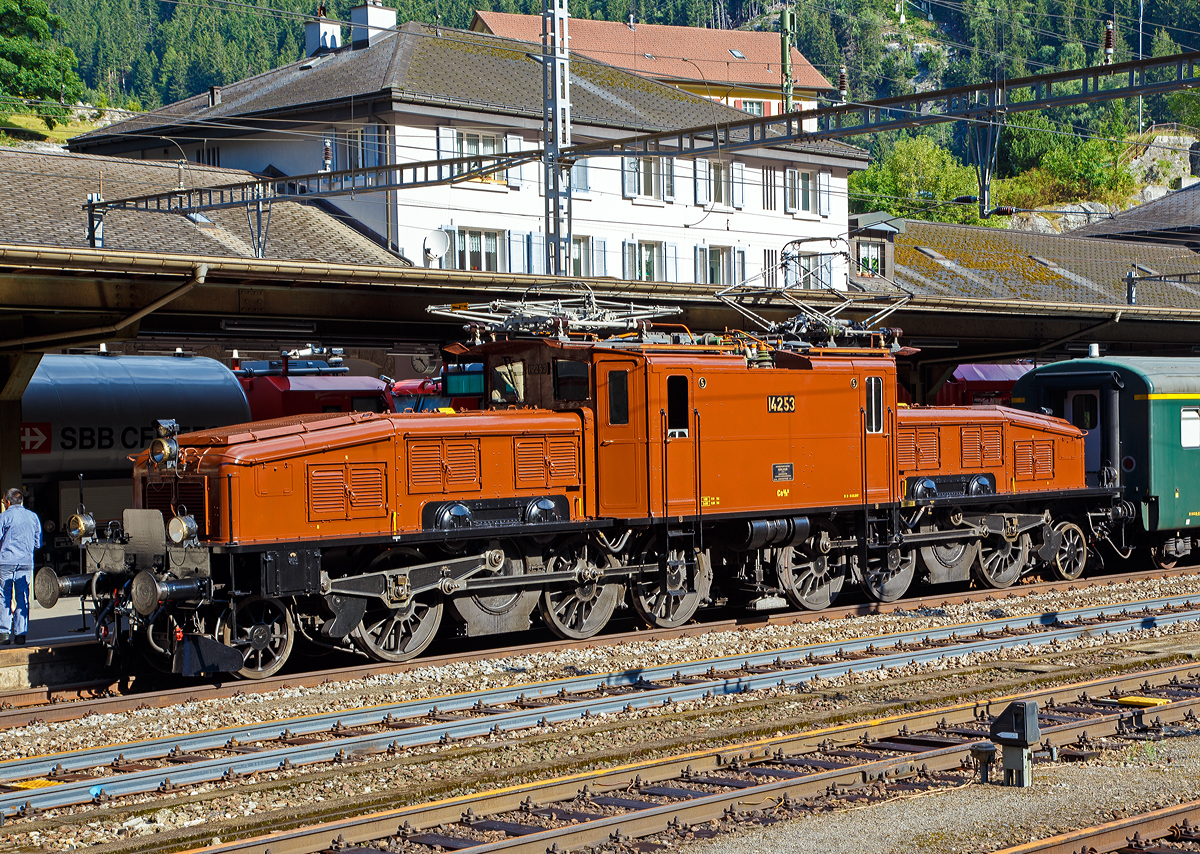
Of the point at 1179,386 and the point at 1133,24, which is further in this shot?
the point at 1133,24

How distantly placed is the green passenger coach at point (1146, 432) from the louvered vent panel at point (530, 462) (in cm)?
1062

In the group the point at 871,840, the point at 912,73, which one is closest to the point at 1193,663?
the point at 871,840

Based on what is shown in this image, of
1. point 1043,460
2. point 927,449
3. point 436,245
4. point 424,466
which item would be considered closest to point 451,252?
point 436,245

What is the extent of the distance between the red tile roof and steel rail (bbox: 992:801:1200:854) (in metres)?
95.6

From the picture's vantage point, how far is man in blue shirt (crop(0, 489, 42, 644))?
14.4 metres

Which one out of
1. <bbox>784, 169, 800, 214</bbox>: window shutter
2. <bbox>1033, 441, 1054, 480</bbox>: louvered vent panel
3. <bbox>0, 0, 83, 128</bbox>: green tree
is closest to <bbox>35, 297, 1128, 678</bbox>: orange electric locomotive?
<bbox>1033, 441, 1054, 480</bbox>: louvered vent panel

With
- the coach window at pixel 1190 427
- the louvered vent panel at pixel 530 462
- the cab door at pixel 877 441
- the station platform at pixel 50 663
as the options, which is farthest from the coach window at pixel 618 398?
the coach window at pixel 1190 427

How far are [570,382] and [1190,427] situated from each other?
1154cm

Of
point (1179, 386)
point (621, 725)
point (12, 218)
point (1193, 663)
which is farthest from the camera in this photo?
point (12, 218)

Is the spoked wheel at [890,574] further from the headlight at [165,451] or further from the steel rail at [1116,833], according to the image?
the steel rail at [1116,833]

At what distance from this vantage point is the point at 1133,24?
160875 mm

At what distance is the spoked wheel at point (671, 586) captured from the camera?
15.3 metres

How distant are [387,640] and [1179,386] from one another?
45.6 feet

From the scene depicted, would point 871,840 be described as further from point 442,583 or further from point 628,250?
point 628,250
